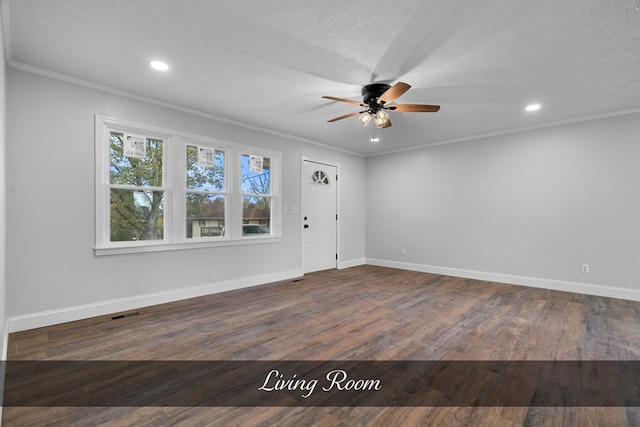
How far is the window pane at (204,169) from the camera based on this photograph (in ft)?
13.9

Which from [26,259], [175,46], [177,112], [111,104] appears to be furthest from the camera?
[177,112]

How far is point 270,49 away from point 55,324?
358 cm

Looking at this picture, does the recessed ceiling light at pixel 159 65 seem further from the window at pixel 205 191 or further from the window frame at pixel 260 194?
the window frame at pixel 260 194

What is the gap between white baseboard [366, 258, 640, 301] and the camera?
4146mm

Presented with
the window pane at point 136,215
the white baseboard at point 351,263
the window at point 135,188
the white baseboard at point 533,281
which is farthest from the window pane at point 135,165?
the white baseboard at point 533,281

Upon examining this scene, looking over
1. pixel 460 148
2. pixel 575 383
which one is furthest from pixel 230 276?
pixel 460 148

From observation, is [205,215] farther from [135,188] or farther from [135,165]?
[135,165]

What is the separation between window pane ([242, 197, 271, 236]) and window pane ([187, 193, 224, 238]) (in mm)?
404

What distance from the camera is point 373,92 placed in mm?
3250

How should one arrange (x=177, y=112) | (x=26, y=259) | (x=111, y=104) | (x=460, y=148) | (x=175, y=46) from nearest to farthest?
(x=175, y=46), (x=26, y=259), (x=111, y=104), (x=177, y=112), (x=460, y=148)

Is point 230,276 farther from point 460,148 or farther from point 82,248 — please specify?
point 460,148

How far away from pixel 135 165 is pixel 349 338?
3.34 m

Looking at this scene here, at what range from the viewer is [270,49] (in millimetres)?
2613

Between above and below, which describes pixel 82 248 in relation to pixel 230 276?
above
